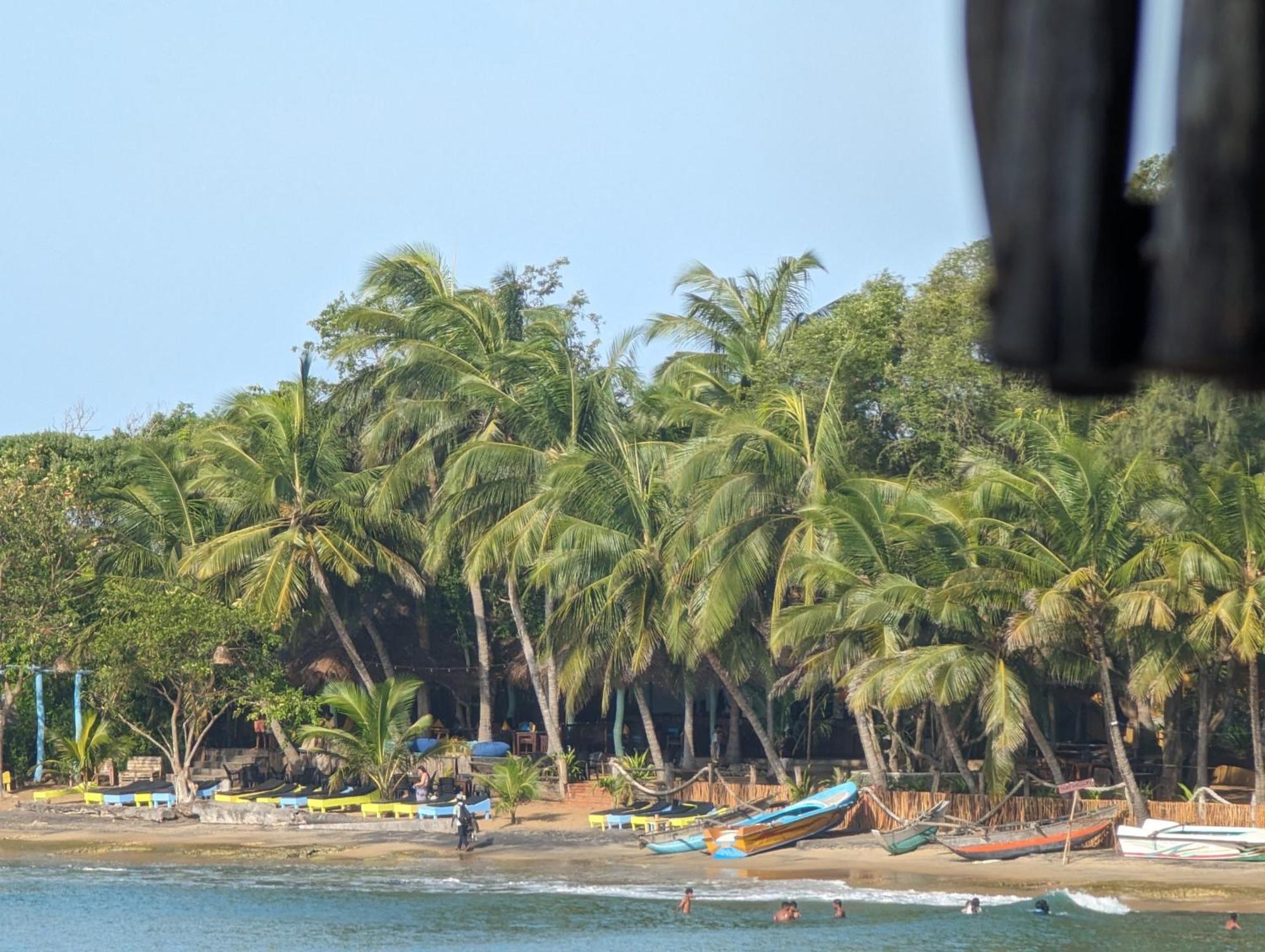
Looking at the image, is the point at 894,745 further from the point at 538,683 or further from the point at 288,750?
the point at 288,750

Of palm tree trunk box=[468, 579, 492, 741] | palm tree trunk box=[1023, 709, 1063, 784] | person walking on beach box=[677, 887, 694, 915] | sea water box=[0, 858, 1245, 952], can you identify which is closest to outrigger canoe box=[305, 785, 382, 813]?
palm tree trunk box=[468, 579, 492, 741]

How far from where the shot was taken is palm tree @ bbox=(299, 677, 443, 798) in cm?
3297

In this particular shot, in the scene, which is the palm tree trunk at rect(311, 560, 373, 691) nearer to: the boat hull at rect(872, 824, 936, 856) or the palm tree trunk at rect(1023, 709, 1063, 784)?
the boat hull at rect(872, 824, 936, 856)

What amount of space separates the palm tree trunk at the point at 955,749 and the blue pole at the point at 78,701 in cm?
2066

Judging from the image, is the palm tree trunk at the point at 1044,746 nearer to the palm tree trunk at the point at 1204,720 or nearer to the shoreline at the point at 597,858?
the shoreline at the point at 597,858

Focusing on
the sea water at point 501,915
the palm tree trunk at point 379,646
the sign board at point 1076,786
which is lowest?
the sea water at point 501,915

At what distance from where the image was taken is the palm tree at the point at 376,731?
1298 inches

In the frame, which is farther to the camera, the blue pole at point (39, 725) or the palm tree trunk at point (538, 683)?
the blue pole at point (39, 725)

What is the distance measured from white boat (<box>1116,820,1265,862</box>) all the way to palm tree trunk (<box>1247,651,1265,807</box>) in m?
0.56

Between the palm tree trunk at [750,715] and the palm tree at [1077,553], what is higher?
the palm tree at [1077,553]

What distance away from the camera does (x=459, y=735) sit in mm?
39875

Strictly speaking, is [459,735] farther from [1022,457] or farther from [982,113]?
[982,113]

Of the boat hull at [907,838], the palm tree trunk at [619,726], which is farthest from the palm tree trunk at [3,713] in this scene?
the boat hull at [907,838]

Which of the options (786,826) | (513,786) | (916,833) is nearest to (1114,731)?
(916,833)
